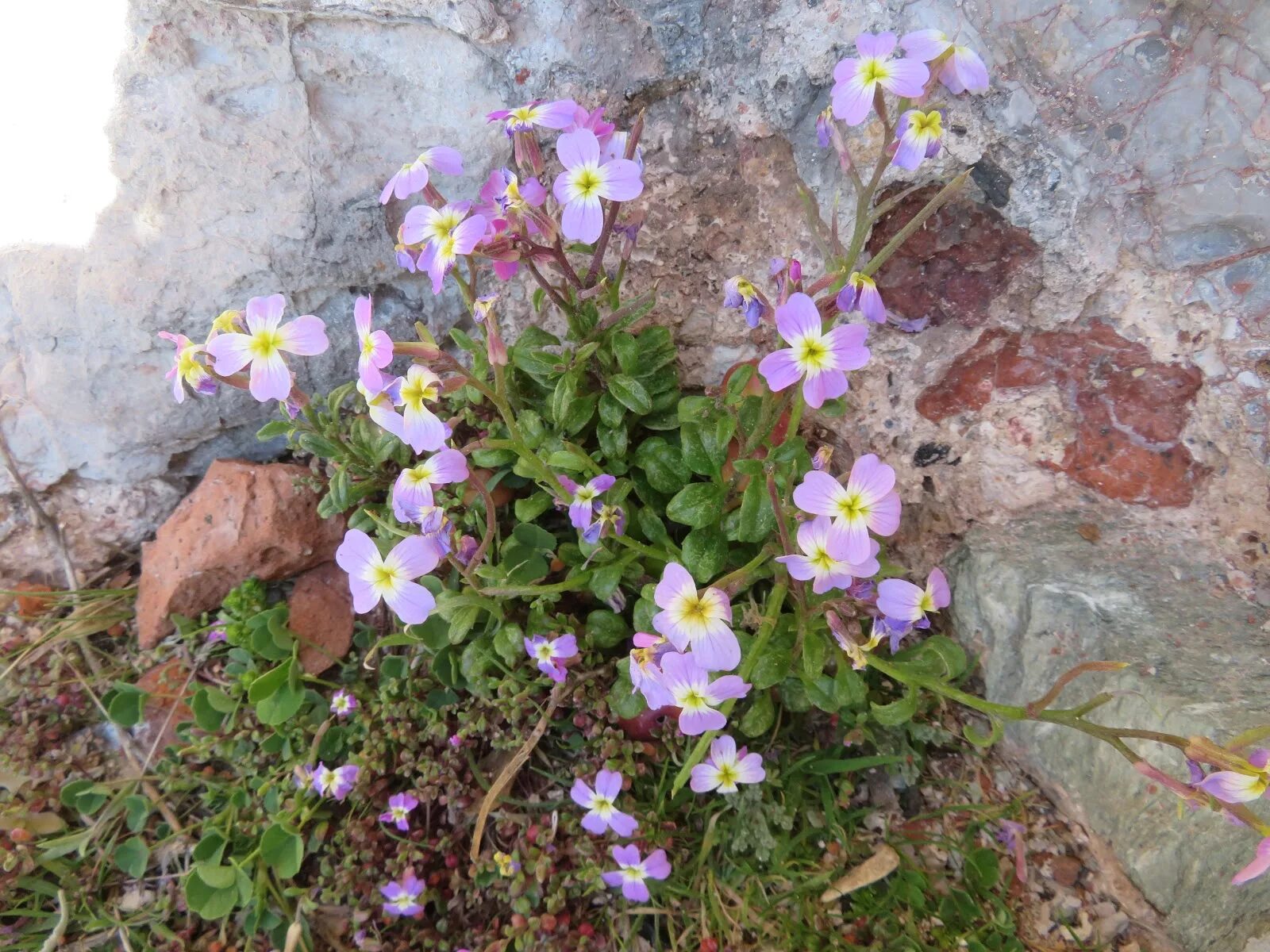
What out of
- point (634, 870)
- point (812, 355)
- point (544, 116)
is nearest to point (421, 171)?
point (544, 116)

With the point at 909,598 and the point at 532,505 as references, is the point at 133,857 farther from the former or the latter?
the point at 909,598

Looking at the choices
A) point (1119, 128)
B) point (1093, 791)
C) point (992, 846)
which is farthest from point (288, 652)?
point (1119, 128)

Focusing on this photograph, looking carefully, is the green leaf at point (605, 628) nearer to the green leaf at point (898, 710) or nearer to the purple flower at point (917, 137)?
the green leaf at point (898, 710)

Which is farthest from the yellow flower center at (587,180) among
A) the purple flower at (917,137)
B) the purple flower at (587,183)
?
the purple flower at (917,137)

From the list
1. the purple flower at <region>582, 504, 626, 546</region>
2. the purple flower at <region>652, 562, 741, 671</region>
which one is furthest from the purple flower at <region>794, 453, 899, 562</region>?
the purple flower at <region>582, 504, 626, 546</region>

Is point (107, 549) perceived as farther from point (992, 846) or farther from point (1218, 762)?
point (1218, 762)
